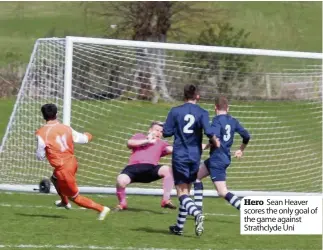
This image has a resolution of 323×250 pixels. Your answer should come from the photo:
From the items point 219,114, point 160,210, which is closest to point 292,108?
point 160,210

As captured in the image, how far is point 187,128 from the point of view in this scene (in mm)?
11531

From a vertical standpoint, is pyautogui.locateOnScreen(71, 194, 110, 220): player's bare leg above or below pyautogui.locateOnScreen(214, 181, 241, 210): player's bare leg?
below

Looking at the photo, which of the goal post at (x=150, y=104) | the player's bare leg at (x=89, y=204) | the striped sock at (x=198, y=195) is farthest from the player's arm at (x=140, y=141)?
the goal post at (x=150, y=104)

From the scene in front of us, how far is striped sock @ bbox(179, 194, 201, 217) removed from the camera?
1124 centimetres

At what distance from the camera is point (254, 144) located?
1856 cm

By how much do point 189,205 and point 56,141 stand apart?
6.34ft

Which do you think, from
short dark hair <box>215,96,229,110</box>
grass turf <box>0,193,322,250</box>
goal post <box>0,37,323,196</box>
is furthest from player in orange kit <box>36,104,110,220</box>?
goal post <box>0,37,323,196</box>

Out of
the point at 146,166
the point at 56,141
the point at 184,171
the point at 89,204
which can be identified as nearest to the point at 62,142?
the point at 56,141

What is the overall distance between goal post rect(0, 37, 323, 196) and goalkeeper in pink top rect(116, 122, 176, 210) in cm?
170

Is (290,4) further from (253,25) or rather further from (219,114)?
(219,114)

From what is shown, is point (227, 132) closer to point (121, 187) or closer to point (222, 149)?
point (222, 149)

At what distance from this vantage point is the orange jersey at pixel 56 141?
12328 mm

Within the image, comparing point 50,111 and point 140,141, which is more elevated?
point 140,141

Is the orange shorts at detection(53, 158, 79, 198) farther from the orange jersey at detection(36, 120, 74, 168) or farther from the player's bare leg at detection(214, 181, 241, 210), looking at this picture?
the player's bare leg at detection(214, 181, 241, 210)
